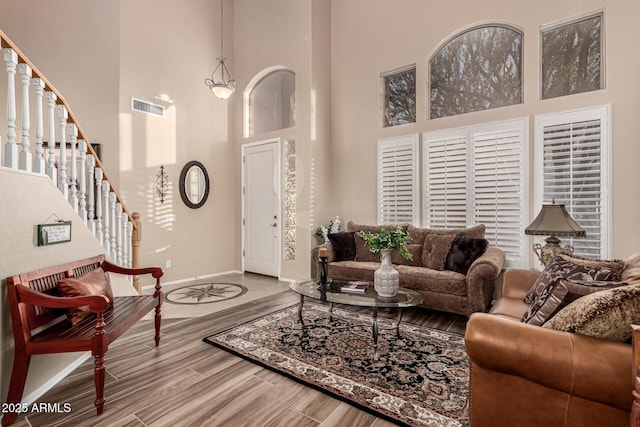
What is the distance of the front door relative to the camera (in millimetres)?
5805

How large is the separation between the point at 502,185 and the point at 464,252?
3.47ft

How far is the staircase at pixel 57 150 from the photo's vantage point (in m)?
2.21

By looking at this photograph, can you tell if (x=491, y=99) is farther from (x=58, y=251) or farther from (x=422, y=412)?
(x=58, y=251)

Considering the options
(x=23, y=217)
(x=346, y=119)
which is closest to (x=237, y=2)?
(x=346, y=119)

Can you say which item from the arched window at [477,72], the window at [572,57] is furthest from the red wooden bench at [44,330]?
the window at [572,57]

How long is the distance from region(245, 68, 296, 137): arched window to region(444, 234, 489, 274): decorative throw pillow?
11.6 ft

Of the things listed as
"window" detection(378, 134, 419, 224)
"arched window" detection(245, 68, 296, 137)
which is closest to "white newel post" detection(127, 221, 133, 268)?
"arched window" detection(245, 68, 296, 137)

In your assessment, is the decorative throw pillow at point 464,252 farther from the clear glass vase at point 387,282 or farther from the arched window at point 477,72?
the arched window at point 477,72

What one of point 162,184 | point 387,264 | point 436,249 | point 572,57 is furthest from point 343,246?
point 572,57

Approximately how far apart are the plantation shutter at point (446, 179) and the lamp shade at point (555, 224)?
1.14m

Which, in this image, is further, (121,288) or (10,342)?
(121,288)

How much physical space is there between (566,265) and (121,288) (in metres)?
4.08

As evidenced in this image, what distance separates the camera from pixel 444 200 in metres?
4.55

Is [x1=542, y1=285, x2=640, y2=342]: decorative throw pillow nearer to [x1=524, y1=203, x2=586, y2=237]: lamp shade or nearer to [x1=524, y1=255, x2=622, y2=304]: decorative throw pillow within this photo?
[x1=524, y1=255, x2=622, y2=304]: decorative throw pillow
